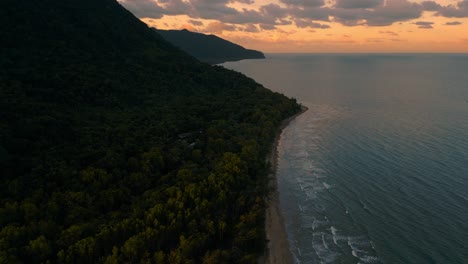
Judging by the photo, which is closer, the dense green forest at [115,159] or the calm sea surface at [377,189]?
the dense green forest at [115,159]

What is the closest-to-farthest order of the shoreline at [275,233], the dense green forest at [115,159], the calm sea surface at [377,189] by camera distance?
the dense green forest at [115,159]
the shoreline at [275,233]
the calm sea surface at [377,189]

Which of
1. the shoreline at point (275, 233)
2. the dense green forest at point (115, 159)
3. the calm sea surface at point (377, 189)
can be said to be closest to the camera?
the dense green forest at point (115, 159)

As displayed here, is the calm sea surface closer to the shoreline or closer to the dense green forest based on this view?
the shoreline

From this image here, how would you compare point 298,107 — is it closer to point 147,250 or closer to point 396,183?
point 396,183

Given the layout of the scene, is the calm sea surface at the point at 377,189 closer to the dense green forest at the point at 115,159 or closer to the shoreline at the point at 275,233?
the shoreline at the point at 275,233

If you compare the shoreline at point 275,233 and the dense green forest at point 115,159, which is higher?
the dense green forest at point 115,159

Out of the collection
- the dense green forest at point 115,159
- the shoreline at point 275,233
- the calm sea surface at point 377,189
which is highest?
the dense green forest at point 115,159

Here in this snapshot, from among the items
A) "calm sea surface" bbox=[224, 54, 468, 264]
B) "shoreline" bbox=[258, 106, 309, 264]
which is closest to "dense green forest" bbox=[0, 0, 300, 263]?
"shoreline" bbox=[258, 106, 309, 264]

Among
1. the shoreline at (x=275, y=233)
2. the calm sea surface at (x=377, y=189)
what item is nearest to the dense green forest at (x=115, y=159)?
the shoreline at (x=275, y=233)

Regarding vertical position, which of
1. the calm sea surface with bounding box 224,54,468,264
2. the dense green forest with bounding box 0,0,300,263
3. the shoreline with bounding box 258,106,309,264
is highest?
the dense green forest with bounding box 0,0,300,263
